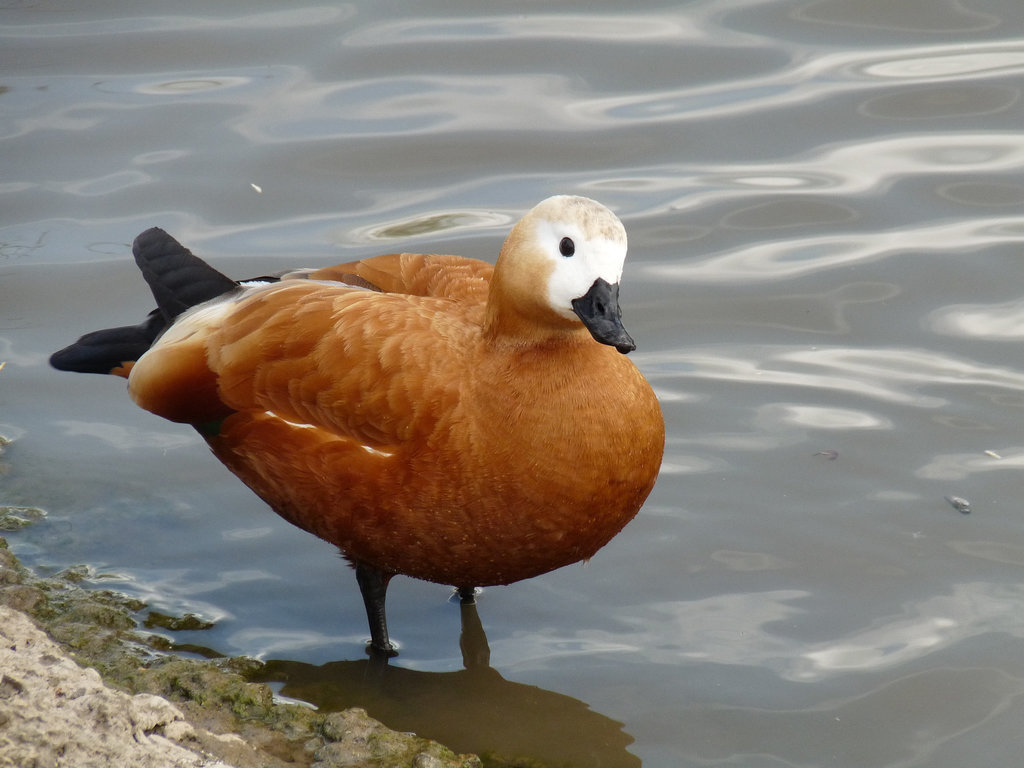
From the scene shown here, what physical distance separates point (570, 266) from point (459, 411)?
23.3 inches

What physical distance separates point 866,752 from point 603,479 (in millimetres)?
1237

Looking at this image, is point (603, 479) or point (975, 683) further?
point (975, 683)

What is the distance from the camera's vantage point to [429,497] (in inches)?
157

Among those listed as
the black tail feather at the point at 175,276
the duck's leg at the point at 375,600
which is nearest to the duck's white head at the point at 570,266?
the duck's leg at the point at 375,600

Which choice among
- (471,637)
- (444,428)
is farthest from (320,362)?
(471,637)

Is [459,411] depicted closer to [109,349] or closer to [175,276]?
[175,276]

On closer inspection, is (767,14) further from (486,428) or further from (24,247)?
(486,428)

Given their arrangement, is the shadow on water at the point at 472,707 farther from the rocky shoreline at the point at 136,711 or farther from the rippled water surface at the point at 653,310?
the rocky shoreline at the point at 136,711

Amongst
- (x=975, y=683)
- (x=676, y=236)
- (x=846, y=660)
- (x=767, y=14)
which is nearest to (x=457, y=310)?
(x=846, y=660)

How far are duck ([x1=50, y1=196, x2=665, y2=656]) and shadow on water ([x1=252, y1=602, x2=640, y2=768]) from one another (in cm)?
39

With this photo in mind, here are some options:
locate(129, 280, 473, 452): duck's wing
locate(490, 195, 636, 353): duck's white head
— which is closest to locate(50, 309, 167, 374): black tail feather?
locate(129, 280, 473, 452): duck's wing

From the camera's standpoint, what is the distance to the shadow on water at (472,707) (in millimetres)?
4145

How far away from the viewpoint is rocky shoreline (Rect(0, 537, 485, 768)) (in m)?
2.92

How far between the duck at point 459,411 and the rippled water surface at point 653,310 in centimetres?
63
